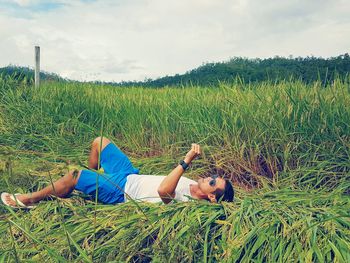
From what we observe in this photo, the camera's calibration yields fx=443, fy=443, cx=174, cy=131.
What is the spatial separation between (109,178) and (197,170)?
1.03 m

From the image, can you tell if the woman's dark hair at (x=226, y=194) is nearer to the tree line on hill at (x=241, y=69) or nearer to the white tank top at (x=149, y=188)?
the white tank top at (x=149, y=188)

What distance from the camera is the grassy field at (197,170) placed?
2.42m

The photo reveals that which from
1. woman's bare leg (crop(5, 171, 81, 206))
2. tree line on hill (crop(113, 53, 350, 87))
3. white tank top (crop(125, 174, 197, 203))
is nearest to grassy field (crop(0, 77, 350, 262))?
woman's bare leg (crop(5, 171, 81, 206))

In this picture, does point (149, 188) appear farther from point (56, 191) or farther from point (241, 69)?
point (241, 69)

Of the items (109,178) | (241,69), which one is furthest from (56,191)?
(241,69)

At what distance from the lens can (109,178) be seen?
11.1 feet

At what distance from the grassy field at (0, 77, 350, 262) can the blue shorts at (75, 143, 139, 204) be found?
0.12 meters

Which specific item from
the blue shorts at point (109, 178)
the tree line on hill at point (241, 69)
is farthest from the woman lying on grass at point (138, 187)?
the tree line on hill at point (241, 69)

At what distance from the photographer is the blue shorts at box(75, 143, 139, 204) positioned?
3.34 metres

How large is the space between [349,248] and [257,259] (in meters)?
0.49

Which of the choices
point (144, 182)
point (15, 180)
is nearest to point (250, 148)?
point (144, 182)

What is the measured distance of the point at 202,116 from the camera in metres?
4.62

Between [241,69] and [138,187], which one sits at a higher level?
[241,69]

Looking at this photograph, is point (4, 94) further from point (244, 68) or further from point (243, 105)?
point (244, 68)
